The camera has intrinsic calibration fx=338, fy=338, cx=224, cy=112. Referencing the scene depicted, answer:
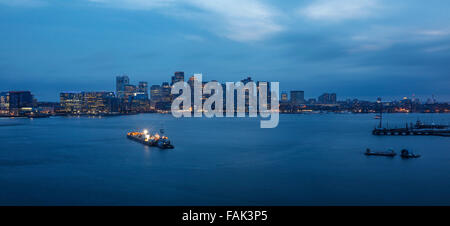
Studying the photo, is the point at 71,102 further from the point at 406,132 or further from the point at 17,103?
the point at 406,132

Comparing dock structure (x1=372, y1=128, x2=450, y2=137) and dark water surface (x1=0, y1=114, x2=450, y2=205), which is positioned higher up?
dock structure (x1=372, y1=128, x2=450, y2=137)

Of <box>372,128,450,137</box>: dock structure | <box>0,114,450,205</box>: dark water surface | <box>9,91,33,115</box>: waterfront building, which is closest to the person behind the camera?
<box>0,114,450,205</box>: dark water surface

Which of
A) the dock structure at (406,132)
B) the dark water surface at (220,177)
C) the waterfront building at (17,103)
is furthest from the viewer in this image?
the waterfront building at (17,103)

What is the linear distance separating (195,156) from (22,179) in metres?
8.43

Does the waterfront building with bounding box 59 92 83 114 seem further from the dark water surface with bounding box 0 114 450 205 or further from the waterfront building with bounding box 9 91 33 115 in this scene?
the dark water surface with bounding box 0 114 450 205

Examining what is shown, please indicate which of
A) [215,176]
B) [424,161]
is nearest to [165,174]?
[215,176]

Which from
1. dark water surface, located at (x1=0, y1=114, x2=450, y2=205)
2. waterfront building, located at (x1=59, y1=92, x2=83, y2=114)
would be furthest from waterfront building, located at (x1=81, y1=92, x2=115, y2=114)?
dark water surface, located at (x1=0, y1=114, x2=450, y2=205)

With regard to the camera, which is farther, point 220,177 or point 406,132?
point 406,132

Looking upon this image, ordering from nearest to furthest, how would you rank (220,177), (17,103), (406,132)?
(220,177), (406,132), (17,103)

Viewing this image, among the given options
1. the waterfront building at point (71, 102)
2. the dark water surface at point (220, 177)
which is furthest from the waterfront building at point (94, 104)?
the dark water surface at point (220, 177)

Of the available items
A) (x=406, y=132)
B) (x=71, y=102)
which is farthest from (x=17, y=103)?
(x=406, y=132)

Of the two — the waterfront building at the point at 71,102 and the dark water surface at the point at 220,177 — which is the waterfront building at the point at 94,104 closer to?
the waterfront building at the point at 71,102

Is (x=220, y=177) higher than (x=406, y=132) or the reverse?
the reverse

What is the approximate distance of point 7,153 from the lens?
2038cm
